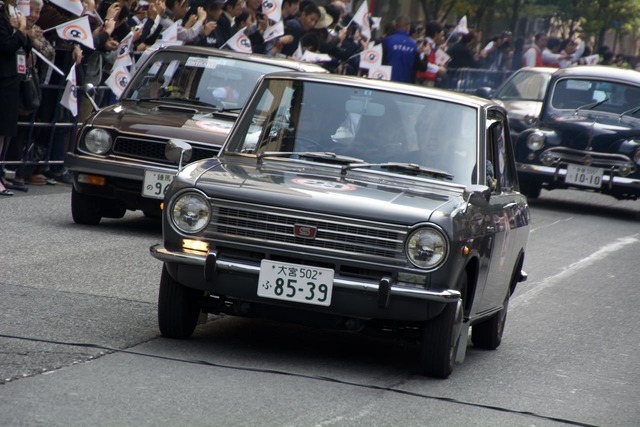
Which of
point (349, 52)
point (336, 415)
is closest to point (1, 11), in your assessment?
point (336, 415)

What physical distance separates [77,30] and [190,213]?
28.2 feet

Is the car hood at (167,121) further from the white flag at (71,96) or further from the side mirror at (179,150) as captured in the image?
the side mirror at (179,150)

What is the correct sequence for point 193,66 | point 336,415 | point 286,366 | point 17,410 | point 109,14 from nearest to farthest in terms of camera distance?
point 17,410 → point 336,415 → point 286,366 → point 193,66 → point 109,14

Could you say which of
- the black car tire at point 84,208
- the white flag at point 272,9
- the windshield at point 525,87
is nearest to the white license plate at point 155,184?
the black car tire at point 84,208

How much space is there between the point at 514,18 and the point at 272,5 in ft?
75.2

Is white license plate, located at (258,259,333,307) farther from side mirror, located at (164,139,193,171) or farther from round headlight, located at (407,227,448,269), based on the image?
side mirror, located at (164,139,193,171)

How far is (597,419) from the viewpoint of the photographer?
262 inches

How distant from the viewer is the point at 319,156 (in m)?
7.84

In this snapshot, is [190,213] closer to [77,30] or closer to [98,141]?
[98,141]

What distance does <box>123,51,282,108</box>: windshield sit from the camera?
1300 centimetres

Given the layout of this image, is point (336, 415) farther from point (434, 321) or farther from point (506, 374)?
point (506, 374)

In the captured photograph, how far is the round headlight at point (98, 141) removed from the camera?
1223 centimetres

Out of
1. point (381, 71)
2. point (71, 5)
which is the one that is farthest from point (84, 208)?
point (381, 71)

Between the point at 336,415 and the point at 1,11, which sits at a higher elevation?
the point at 1,11
